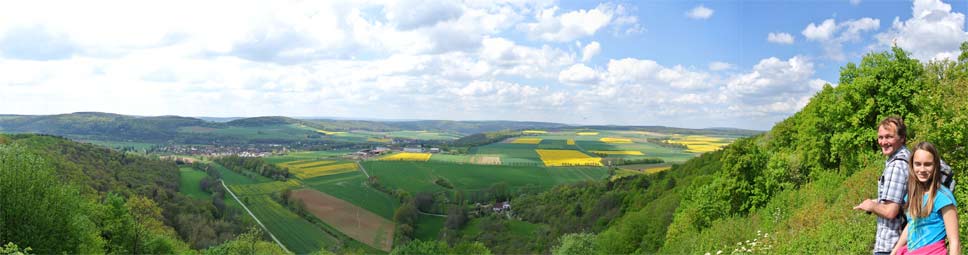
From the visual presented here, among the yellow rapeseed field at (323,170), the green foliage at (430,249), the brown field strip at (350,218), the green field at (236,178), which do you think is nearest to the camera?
the green foliage at (430,249)

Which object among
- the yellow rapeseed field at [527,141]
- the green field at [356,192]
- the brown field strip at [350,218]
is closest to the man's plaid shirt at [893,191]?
the brown field strip at [350,218]

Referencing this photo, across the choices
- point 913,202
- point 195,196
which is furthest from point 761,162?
point 195,196

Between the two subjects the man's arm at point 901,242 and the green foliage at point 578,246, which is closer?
the man's arm at point 901,242

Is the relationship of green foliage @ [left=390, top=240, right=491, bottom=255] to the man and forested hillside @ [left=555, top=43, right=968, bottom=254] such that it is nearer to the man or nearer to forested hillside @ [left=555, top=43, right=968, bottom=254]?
forested hillside @ [left=555, top=43, right=968, bottom=254]

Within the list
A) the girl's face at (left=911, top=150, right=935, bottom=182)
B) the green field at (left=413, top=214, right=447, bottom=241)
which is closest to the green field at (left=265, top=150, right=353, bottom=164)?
the green field at (left=413, top=214, right=447, bottom=241)

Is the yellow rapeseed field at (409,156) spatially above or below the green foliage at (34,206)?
below

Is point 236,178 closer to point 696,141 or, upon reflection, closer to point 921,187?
point 921,187

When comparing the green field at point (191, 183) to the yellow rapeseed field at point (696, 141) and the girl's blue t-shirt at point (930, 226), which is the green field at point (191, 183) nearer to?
the girl's blue t-shirt at point (930, 226)

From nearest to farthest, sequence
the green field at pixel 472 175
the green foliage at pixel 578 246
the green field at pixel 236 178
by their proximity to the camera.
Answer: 1. the green foliage at pixel 578 246
2. the green field at pixel 472 175
3. the green field at pixel 236 178
